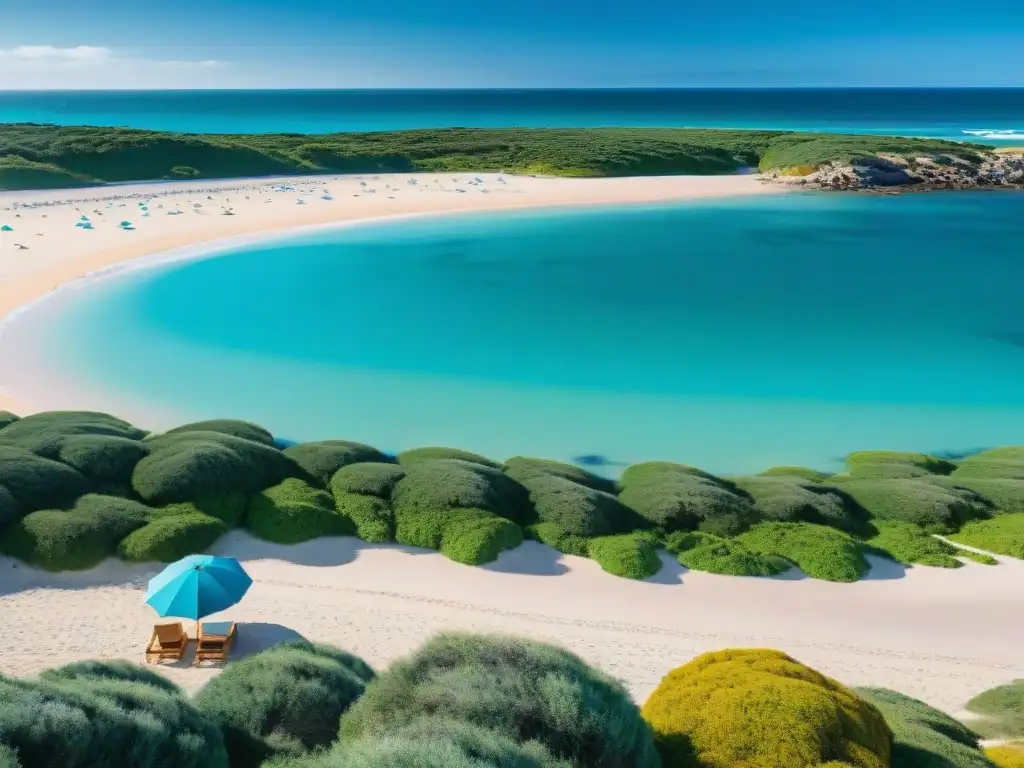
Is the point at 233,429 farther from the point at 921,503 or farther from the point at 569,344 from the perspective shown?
the point at 921,503

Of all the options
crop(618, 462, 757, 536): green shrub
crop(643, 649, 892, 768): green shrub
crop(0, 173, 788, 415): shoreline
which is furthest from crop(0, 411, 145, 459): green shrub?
crop(643, 649, 892, 768): green shrub

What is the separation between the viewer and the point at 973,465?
69.7ft

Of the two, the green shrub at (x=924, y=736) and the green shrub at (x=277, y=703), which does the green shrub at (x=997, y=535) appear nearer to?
the green shrub at (x=924, y=736)

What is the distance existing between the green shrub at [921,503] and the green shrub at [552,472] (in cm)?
560

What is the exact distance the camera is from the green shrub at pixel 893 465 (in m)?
20.4

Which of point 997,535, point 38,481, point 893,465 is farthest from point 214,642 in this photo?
point 893,465

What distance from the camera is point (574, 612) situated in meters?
14.2

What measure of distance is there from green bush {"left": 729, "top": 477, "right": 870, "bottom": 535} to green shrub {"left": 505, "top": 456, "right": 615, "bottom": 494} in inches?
129

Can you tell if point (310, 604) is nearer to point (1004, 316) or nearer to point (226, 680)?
point (226, 680)

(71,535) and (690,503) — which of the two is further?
(690,503)

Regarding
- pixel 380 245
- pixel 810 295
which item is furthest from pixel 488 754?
pixel 380 245

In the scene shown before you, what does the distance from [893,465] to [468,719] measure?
17.4 meters

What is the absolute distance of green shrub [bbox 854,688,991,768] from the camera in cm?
843

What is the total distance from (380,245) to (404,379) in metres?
24.6
